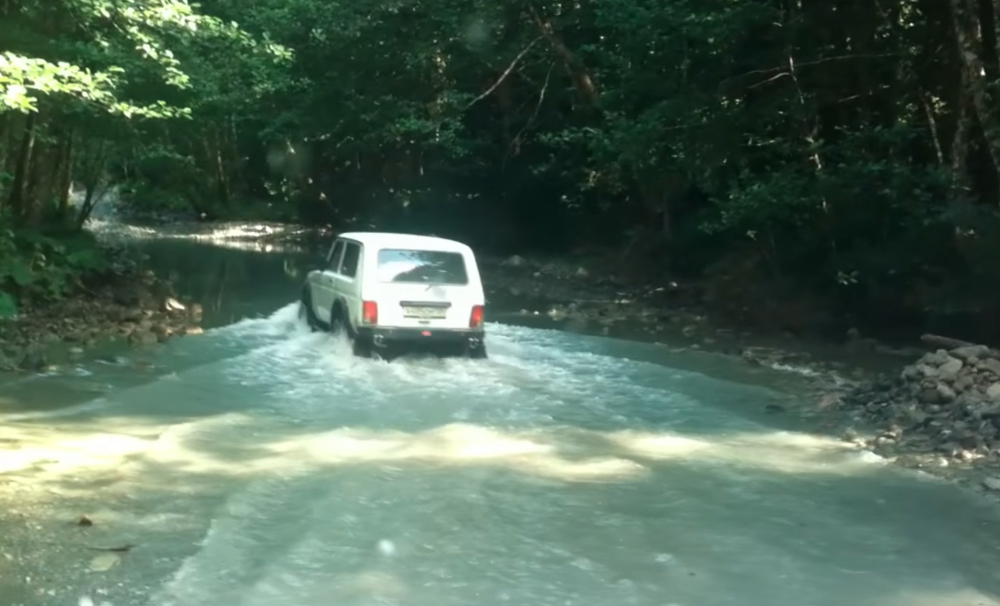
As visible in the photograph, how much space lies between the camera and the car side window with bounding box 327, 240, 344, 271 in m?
17.8

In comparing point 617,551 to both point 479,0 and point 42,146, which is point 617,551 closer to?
point 42,146

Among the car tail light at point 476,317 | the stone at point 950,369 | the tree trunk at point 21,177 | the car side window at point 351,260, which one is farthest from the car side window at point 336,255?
the stone at point 950,369

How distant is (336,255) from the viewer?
18047 millimetres

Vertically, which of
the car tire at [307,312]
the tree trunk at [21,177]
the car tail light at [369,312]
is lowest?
the car tire at [307,312]

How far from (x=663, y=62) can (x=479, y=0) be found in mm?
8442

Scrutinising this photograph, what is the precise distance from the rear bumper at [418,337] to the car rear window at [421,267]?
696 mm

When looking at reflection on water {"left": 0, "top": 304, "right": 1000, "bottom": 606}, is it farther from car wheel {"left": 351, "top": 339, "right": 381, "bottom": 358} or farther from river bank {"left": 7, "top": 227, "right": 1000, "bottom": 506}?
car wheel {"left": 351, "top": 339, "right": 381, "bottom": 358}

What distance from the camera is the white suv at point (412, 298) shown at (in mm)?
16047

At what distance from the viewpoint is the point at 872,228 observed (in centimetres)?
1916

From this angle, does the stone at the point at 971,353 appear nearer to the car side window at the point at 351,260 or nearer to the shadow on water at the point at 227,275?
the car side window at the point at 351,260

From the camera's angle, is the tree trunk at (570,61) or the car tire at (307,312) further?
the tree trunk at (570,61)

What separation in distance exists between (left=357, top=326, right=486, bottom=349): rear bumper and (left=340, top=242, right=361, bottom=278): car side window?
0.99m

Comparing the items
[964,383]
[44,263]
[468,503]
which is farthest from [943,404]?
[44,263]

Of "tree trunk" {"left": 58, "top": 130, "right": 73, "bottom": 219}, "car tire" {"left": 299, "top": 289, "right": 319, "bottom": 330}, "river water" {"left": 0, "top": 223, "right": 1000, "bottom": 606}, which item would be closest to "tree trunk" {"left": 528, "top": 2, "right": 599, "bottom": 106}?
"car tire" {"left": 299, "top": 289, "right": 319, "bottom": 330}
